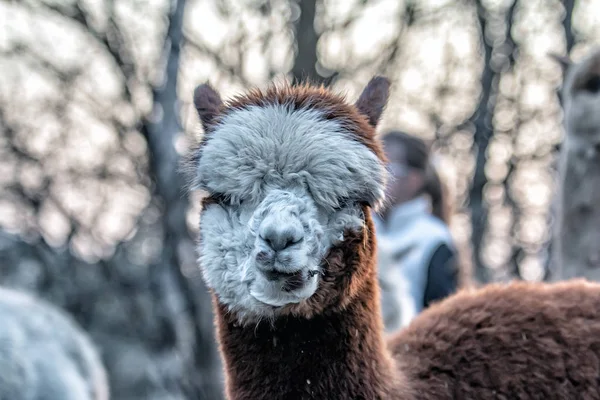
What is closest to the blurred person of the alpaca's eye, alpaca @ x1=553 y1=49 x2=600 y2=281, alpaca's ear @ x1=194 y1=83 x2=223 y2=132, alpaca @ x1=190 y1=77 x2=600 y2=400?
alpaca @ x1=553 y1=49 x2=600 y2=281

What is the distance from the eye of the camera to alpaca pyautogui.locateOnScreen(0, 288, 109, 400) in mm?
4438

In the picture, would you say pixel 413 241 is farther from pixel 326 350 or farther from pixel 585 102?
pixel 326 350

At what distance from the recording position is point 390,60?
35.6 feet

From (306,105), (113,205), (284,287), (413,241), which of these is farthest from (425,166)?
(113,205)

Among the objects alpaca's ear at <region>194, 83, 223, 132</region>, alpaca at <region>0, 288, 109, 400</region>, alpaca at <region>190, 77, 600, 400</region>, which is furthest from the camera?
alpaca at <region>0, 288, 109, 400</region>

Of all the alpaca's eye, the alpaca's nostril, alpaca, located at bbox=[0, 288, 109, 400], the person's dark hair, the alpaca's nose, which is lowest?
alpaca, located at bbox=[0, 288, 109, 400]

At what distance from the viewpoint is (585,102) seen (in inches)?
167

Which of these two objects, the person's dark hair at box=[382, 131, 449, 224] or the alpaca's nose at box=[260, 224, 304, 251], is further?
the person's dark hair at box=[382, 131, 449, 224]

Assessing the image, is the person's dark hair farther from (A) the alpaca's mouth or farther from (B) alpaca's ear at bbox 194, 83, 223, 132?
(A) the alpaca's mouth

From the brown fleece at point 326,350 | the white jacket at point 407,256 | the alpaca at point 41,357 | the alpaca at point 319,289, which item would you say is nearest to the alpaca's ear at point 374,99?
the alpaca at point 319,289

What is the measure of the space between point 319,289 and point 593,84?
2.57 m

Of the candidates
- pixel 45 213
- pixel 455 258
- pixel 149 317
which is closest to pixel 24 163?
pixel 45 213

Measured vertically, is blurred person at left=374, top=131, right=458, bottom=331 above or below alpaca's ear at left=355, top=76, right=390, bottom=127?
below

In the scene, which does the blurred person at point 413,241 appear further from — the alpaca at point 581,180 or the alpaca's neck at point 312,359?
the alpaca's neck at point 312,359
